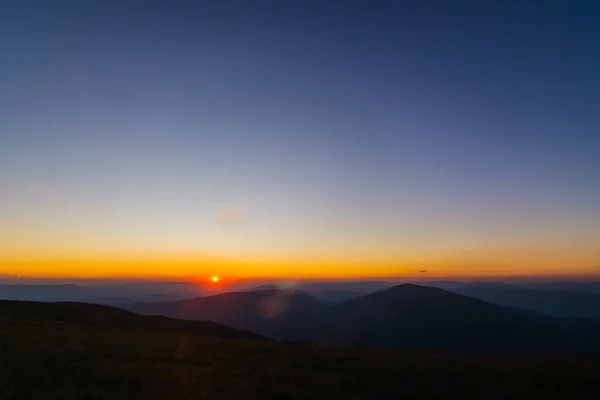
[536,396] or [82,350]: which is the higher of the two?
[82,350]

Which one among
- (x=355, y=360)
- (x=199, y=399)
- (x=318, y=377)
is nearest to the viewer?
(x=199, y=399)

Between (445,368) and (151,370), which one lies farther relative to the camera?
(445,368)

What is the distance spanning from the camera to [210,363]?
22.4 metres

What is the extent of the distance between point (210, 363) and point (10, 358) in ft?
29.2

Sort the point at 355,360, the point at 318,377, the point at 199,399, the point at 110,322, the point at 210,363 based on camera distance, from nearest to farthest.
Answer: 1. the point at 199,399
2. the point at 318,377
3. the point at 210,363
4. the point at 355,360
5. the point at 110,322

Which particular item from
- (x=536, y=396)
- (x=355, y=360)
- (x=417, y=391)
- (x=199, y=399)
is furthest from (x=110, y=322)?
(x=536, y=396)

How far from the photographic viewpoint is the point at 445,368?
22.5 meters

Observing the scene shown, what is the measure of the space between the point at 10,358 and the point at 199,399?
422 inches

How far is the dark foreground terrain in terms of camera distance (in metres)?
16.9

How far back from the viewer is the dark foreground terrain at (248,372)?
1692cm

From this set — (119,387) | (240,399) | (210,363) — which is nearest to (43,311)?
(210,363)

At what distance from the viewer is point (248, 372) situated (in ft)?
66.9

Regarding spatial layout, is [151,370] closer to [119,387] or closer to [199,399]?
[119,387]

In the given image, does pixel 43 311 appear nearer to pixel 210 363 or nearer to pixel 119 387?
pixel 210 363
